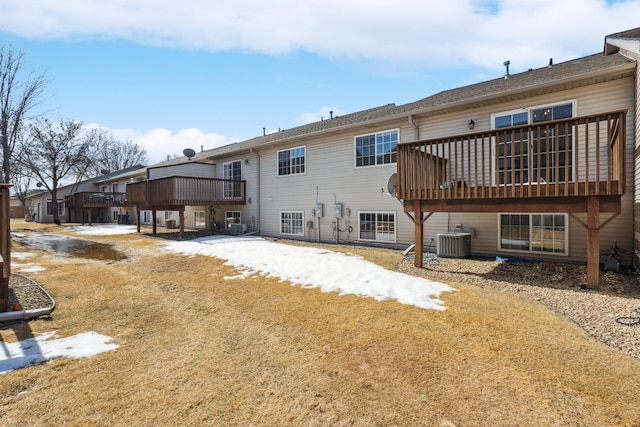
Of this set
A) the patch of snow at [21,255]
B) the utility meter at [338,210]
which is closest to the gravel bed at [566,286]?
the utility meter at [338,210]

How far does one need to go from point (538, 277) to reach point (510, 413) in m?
→ 5.31

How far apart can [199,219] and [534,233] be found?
56.8ft

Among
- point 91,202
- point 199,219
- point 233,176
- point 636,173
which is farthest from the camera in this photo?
point 91,202

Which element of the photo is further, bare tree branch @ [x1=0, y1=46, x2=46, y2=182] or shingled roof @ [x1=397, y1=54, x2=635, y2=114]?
bare tree branch @ [x1=0, y1=46, x2=46, y2=182]

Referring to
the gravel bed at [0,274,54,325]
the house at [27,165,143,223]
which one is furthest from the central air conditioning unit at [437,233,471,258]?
the house at [27,165,143,223]

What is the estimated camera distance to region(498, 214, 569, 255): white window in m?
8.02

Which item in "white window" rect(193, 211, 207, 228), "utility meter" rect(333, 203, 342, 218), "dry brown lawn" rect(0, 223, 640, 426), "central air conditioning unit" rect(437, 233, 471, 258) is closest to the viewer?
"dry brown lawn" rect(0, 223, 640, 426)

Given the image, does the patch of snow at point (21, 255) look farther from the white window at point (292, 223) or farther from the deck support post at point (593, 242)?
the deck support post at point (593, 242)

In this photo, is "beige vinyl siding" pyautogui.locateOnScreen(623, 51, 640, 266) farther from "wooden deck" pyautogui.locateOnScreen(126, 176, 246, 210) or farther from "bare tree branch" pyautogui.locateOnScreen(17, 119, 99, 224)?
"bare tree branch" pyautogui.locateOnScreen(17, 119, 99, 224)

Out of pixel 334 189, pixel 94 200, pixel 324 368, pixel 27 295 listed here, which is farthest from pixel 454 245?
pixel 94 200

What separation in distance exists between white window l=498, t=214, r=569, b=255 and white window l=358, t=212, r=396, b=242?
11.1 feet

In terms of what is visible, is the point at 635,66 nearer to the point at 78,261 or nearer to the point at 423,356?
the point at 423,356

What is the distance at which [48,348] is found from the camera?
11.5 feet

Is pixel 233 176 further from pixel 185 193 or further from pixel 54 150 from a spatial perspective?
pixel 54 150
